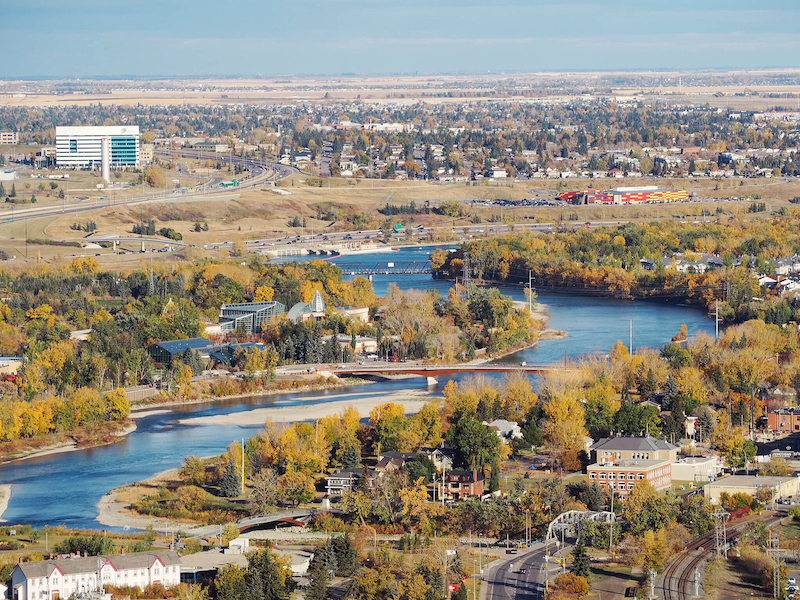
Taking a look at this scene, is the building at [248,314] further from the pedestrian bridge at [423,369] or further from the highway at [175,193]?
the highway at [175,193]

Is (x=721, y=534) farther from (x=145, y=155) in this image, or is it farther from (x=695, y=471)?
(x=145, y=155)

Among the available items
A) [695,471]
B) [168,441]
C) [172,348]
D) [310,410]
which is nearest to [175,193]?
[172,348]

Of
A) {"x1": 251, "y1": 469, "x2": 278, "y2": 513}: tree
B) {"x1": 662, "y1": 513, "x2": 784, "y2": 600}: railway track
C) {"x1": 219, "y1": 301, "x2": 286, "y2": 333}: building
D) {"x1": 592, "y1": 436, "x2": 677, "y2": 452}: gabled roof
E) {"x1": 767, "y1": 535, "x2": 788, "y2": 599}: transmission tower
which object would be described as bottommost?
{"x1": 219, "y1": 301, "x2": 286, "y2": 333}: building

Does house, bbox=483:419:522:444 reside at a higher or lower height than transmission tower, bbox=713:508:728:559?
lower

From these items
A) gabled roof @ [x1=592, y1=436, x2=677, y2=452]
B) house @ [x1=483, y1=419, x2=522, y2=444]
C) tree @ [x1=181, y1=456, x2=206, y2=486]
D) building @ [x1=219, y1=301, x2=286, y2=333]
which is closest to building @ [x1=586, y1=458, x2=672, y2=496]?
gabled roof @ [x1=592, y1=436, x2=677, y2=452]

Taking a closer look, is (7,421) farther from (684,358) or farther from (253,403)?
(684,358)

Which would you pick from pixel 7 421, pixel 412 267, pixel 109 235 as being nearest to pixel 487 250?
pixel 412 267

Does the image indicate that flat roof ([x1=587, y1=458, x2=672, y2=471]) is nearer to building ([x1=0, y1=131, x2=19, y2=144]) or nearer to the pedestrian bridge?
the pedestrian bridge
